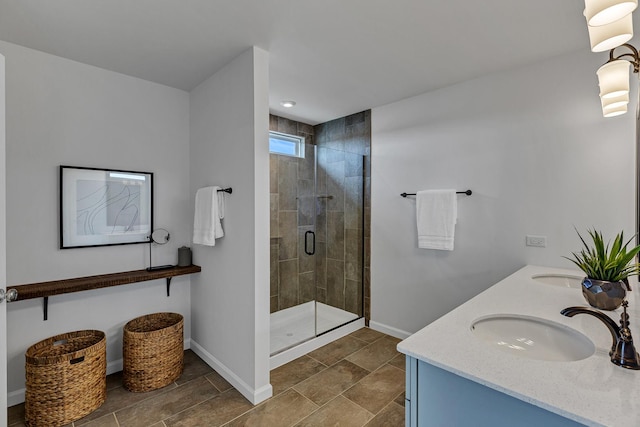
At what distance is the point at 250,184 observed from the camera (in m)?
2.13

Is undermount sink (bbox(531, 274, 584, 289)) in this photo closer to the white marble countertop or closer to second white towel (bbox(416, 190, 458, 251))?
the white marble countertop

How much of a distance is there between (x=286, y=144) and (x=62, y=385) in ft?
9.79

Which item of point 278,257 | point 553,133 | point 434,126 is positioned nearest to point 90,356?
point 278,257

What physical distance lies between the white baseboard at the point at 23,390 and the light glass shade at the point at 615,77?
3490 mm

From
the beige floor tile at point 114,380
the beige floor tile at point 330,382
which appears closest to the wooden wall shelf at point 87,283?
the beige floor tile at point 114,380

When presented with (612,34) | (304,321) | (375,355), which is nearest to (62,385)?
(304,321)

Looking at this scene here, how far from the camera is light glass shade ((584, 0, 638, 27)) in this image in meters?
0.77

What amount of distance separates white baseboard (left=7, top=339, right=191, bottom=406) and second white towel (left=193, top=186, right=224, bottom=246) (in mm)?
1151

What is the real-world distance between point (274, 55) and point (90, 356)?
2.42 metres

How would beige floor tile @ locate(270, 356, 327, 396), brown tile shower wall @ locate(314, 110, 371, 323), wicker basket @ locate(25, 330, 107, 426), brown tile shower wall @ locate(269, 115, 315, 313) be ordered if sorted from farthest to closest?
brown tile shower wall @ locate(314, 110, 371, 323) < brown tile shower wall @ locate(269, 115, 315, 313) < beige floor tile @ locate(270, 356, 327, 396) < wicker basket @ locate(25, 330, 107, 426)

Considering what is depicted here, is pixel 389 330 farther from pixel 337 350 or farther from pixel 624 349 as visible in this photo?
pixel 624 349

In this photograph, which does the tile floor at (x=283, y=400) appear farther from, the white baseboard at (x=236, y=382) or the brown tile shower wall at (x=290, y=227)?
the brown tile shower wall at (x=290, y=227)

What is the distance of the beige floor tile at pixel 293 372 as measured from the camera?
7.62 feet

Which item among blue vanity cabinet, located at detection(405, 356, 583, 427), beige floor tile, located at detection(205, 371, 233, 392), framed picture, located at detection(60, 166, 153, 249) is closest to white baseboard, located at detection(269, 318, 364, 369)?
beige floor tile, located at detection(205, 371, 233, 392)
